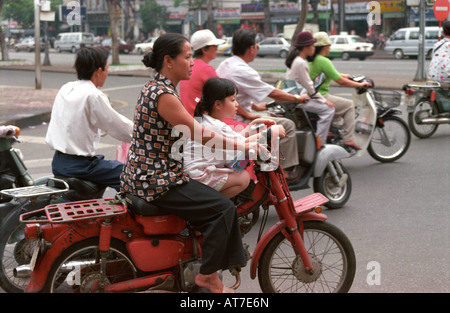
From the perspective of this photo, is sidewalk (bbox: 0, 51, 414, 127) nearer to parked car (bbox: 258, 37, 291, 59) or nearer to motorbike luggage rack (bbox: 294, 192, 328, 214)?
motorbike luggage rack (bbox: 294, 192, 328, 214)

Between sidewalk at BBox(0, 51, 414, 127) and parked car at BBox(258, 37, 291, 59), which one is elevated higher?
parked car at BBox(258, 37, 291, 59)

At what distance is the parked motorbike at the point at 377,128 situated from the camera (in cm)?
737

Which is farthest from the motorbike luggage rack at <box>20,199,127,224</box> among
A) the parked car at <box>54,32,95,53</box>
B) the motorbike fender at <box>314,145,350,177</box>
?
the parked car at <box>54,32,95,53</box>

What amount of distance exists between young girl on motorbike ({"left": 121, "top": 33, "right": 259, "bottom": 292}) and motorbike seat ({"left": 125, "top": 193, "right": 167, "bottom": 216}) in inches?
0.9

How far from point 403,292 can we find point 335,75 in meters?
3.58

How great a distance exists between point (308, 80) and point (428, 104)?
350cm

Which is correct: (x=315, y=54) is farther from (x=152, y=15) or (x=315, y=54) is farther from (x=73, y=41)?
(x=152, y=15)

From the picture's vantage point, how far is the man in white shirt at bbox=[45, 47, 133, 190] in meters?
4.23

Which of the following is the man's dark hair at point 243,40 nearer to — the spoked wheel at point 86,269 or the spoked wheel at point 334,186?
the spoked wheel at point 334,186

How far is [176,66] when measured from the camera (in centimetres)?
337

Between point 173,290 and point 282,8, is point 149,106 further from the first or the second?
point 282,8

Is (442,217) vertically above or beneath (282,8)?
beneath

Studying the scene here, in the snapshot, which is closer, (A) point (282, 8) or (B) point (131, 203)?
(B) point (131, 203)
